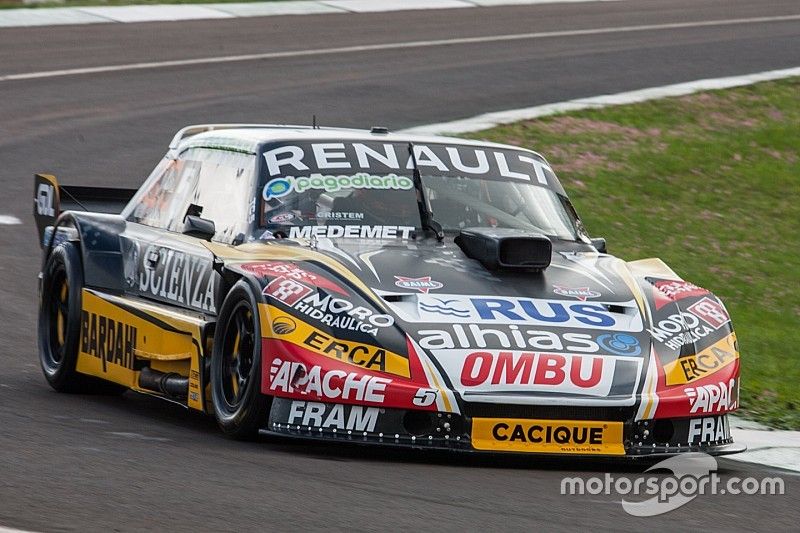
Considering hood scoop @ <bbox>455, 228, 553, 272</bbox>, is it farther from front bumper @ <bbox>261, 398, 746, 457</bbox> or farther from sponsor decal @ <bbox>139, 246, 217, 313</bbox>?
sponsor decal @ <bbox>139, 246, 217, 313</bbox>

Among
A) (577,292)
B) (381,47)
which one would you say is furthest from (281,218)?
(381,47)

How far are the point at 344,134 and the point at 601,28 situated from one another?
21.6 m

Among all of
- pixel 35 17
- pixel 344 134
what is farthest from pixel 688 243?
pixel 35 17

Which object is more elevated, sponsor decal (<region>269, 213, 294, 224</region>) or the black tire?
sponsor decal (<region>269, 213, 294, 224</region>)

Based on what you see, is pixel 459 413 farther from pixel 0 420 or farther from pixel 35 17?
pixel 35 17

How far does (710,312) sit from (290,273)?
1.89 m

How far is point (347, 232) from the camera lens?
788cm

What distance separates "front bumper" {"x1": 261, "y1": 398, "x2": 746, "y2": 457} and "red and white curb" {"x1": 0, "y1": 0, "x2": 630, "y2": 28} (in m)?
19.6

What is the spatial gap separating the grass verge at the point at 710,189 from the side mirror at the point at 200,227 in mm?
3707

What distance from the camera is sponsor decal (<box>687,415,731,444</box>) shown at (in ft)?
Result: 23.5

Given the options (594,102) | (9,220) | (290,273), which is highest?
(290,273)

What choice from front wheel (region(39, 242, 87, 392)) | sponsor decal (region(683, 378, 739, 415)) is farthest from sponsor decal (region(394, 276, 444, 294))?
front wheel (region(39, 242, 87, 392))

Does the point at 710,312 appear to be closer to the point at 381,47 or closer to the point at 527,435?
the point at 527,435

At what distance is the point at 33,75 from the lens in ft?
72.8
